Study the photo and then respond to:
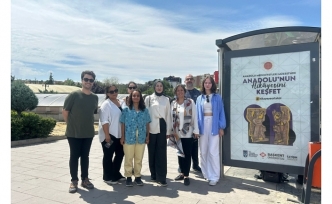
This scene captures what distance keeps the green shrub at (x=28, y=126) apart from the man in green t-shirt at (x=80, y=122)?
5.55 meters

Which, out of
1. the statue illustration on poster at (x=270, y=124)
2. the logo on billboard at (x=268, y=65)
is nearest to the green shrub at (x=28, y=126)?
the statue illustration on poster at (x=270, y=124)

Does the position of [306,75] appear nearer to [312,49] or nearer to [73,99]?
[312,49]

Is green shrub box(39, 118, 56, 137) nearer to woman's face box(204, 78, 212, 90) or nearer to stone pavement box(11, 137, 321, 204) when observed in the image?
stone pavement box(11, 137, 321, 204)

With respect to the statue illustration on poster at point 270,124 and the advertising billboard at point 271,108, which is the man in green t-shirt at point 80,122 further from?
the statue illustration on poster at point 270,124

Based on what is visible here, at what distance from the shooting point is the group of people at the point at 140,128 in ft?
13.5

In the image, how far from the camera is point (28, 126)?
895cm

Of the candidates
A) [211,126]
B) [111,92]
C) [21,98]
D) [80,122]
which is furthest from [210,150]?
[21,98]

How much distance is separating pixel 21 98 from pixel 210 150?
321 inches

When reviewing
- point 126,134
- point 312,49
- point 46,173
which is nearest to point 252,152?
point 312,49

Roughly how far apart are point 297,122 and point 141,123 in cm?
263

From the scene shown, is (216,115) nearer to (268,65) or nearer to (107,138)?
(268,65)

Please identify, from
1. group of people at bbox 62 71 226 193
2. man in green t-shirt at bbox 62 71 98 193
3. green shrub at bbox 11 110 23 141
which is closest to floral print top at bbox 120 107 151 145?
group of people at bbox 62 71 226 193

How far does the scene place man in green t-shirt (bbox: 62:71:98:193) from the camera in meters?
4.04

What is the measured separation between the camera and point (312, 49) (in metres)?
3.96
